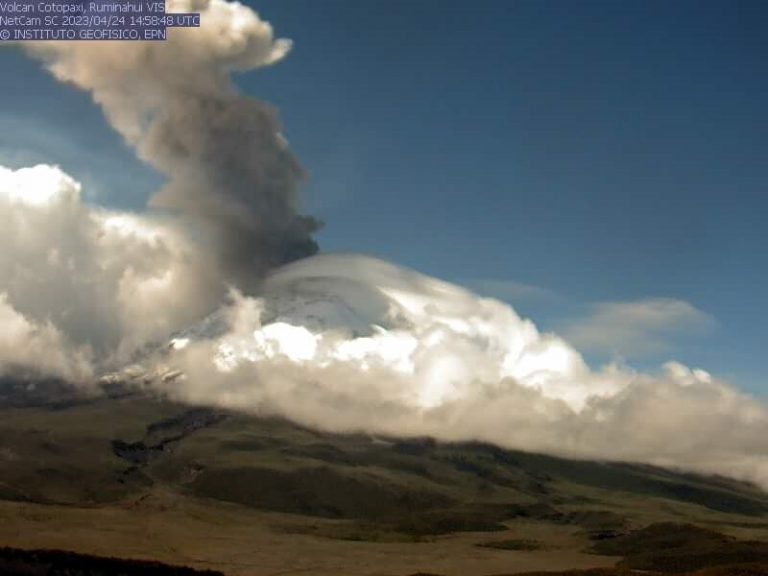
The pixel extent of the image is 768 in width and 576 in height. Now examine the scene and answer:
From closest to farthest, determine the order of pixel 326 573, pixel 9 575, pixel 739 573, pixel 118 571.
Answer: pixel 9 575
pixel 118 571
pixel 739 573
pixel 326 573

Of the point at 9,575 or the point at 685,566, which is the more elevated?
the point at 9,575

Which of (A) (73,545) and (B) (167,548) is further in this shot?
(B) (167,548)

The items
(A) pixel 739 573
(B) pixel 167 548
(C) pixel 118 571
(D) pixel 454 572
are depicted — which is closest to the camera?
(C) pixel 118 571

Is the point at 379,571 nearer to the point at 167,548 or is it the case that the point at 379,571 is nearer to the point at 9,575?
the point at 167,548

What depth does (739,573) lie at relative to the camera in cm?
13362

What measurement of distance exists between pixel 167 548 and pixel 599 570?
101774mm

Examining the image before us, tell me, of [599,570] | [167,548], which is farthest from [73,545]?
[599,570]

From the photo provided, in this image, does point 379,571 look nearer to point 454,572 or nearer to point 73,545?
point 454,572

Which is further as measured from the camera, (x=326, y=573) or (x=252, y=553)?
(x=252, y=553)

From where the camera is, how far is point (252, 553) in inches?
7815

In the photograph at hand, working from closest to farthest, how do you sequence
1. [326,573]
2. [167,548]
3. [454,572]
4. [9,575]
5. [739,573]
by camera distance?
[9,575]
[739,573]
[326,573]
[454,572]
[167,548]

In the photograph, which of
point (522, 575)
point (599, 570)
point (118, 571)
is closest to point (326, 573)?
point (522, 575)

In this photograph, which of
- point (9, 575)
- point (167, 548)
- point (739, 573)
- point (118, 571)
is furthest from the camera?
point (167, 548)

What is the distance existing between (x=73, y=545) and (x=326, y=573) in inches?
2134
